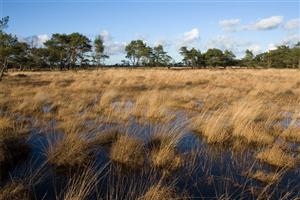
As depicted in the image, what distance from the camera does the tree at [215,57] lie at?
74.5 metres

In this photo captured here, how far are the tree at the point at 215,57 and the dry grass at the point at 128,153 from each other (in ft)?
238

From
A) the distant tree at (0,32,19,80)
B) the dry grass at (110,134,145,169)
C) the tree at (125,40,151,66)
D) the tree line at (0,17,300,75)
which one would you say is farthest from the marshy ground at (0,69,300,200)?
the tree at (125,40,151,66)

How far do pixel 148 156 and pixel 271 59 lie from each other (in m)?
75.6

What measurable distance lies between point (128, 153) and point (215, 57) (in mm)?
73712

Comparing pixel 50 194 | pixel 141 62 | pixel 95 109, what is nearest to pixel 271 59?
pixel 141 62

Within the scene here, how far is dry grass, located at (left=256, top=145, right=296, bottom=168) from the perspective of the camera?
434cm

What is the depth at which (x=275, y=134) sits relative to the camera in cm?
620

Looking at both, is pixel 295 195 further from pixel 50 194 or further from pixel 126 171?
pixel 50 194

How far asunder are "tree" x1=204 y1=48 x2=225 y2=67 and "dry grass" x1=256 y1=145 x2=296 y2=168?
236ft

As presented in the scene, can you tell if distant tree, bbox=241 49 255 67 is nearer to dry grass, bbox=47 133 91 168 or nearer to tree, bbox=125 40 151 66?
tree, bbox=125 40 151 66

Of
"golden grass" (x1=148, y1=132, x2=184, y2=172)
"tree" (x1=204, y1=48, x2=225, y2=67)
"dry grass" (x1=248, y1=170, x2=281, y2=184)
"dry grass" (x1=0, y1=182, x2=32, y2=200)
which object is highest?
"tree" (x1=204, y1=48, x2=225, y2=67)

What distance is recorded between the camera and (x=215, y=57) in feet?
245

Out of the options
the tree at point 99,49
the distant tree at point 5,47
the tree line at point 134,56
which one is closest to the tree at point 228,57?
the tree line at point 134,56

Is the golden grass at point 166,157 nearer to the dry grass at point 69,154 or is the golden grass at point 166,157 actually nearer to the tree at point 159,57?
the dry grass at point 69,154
